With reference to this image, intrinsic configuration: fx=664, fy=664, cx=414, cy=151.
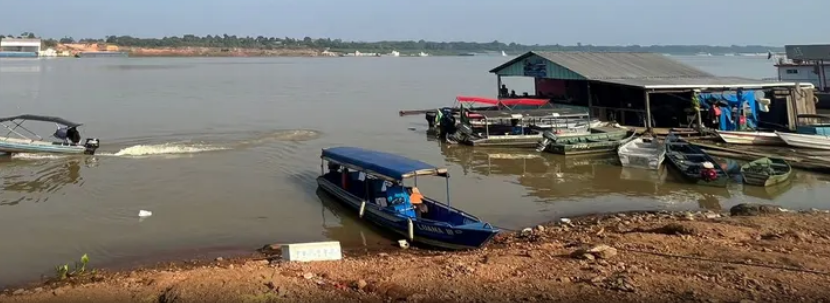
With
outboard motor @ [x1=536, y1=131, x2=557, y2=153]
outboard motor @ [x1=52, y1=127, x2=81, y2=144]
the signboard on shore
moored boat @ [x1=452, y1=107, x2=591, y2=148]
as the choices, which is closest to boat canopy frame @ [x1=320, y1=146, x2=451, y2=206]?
outboard motor @ [x1=536, y1=131, x2=557, y2=153]

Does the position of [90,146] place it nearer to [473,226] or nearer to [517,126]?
[517,126]

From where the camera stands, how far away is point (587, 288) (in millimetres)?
9203

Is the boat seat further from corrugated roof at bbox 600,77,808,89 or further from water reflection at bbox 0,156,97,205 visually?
corrugated roof at bbox 600,77,808,89

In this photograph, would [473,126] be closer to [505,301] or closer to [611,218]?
[611,218]

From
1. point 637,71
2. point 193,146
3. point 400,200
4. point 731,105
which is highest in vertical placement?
point 637,71

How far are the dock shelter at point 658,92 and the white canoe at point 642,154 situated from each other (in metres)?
3.75

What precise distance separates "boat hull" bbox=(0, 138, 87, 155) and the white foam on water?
187 cm

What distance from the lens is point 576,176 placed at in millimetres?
22562

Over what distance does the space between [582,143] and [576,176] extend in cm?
398

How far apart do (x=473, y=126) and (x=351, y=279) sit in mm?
20454

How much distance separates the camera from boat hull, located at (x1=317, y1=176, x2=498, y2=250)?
1273 cm

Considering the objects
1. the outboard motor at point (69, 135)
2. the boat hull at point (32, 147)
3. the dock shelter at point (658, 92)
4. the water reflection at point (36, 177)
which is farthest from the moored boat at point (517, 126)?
the boat hull at point (32, 147)

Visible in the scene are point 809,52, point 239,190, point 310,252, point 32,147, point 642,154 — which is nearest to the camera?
point 310,252

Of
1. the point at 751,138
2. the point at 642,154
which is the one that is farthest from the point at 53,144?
the point at 751,138
